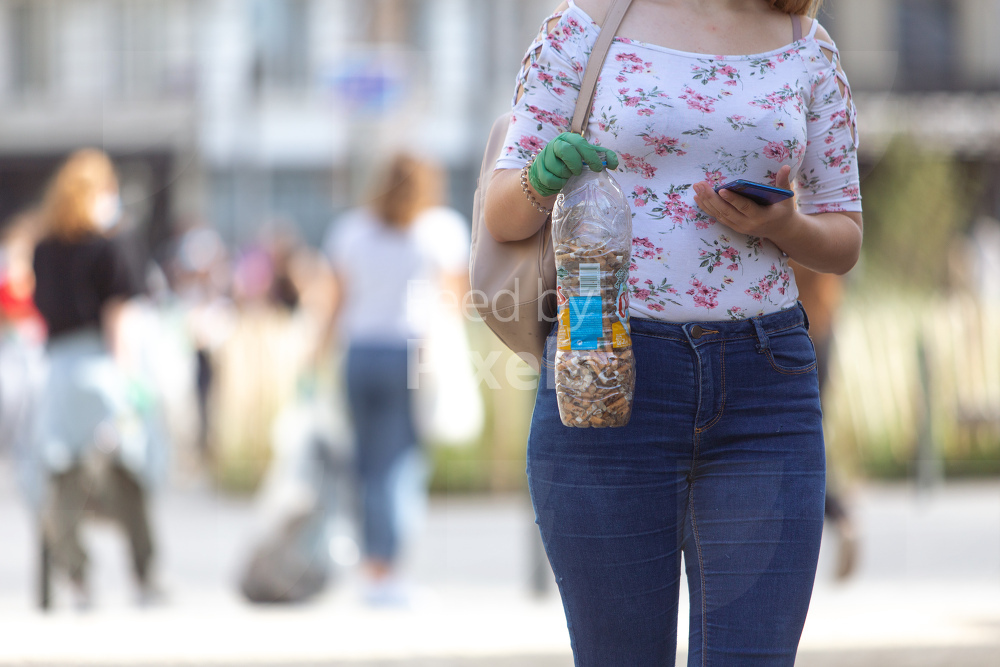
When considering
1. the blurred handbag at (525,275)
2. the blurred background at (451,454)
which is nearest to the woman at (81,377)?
the blurred background at (451,454)

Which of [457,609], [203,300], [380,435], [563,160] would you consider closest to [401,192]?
[380,435]

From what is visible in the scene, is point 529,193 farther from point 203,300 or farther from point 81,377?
point 203,300

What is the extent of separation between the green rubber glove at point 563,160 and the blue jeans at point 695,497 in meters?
0.26

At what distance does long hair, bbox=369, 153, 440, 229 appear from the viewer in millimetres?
5484

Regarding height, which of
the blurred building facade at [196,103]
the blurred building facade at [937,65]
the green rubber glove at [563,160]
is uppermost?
the green rubber glove at [563,160]

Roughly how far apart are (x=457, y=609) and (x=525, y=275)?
3537mm

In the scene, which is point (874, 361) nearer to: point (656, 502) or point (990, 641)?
point (990, 641)

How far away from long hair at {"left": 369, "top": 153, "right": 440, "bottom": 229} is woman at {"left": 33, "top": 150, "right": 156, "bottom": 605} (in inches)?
47.0

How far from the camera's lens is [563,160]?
5.74 feet

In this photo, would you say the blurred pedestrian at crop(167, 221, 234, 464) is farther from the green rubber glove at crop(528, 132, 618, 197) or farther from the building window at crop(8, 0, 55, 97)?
the building window at crop(8, 0, 55, 97)

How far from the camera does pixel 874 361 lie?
8.11 m

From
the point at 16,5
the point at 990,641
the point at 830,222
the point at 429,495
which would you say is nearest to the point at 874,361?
the point at 429,495

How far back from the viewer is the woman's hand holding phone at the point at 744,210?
5.95 ft

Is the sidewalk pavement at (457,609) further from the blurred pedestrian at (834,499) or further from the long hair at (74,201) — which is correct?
the long hair at (74,201)
